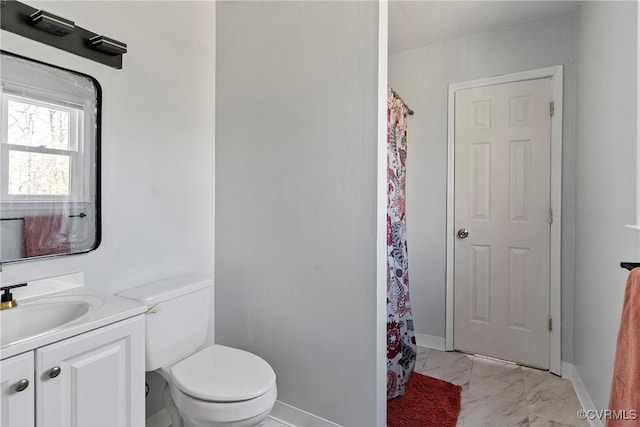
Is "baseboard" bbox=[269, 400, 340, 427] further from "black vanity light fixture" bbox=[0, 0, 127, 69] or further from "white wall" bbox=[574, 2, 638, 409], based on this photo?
"black vanity light fixture" bbox=[0, 0, 127, 69]

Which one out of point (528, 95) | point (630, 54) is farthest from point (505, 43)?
point (630, 54)

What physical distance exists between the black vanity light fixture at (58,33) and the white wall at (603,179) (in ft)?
7.02

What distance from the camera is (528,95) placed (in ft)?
7.86

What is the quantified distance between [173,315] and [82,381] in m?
0.51

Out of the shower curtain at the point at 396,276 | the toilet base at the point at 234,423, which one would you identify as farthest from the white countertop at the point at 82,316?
the shower curtain at the point at 396,276

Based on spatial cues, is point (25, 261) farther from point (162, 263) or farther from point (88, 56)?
point (88, 56)

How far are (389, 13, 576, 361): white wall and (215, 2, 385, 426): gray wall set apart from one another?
1.15 meters

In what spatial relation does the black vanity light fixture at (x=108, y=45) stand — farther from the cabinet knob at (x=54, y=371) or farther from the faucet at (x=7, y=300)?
the cabinet knob at (x=54, y=371)

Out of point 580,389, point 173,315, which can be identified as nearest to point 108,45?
point 173,315

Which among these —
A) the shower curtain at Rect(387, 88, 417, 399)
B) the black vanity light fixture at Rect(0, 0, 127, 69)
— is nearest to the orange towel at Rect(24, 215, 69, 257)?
the black vanity light fixture at Rect(0, 0, 127, 69)

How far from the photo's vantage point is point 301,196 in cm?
172

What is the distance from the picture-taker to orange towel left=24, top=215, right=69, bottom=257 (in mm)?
1242

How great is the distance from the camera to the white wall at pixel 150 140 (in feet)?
4.64

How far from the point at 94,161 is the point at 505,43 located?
Answer: 2729mm
